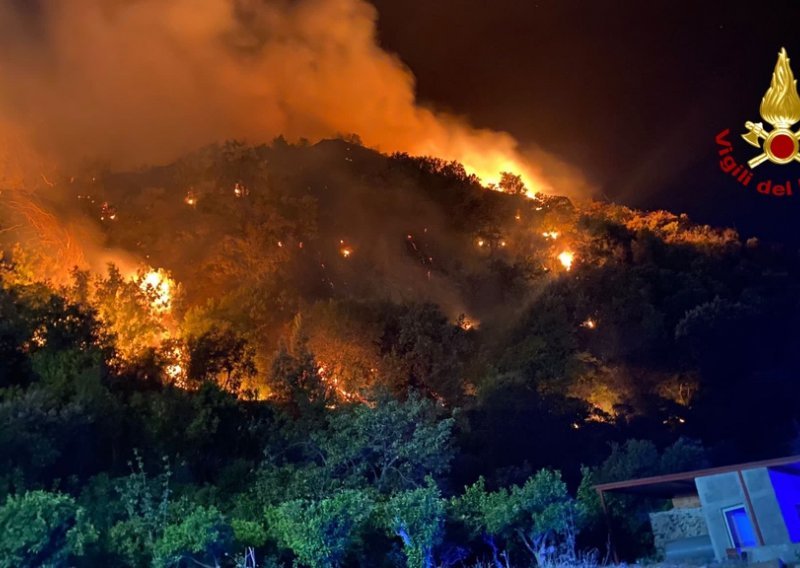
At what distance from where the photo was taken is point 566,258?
46562mm

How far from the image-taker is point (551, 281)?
43875 millimetres

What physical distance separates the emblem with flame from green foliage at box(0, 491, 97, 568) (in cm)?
2079

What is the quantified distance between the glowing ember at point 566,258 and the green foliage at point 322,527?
31621mm

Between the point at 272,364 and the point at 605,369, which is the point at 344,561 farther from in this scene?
the point at 605,369

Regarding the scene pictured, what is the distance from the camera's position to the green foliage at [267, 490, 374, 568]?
15797mm

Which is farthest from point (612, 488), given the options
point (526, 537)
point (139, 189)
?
point (139, 189)

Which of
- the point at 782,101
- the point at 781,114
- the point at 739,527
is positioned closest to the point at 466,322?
the point at 781,114

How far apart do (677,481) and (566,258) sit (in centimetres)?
2845

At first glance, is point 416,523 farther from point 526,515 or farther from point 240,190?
point 240,190

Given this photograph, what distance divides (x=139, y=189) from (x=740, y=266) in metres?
37.5

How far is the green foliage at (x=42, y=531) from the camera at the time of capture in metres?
14.1

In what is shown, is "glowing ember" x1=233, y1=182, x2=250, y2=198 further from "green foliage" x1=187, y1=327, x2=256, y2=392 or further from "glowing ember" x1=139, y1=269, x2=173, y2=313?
"green foliage" x1=187, y1=327, x2=256, y2=392

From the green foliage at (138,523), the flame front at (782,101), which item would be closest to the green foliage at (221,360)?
the green foliage at (138,523)

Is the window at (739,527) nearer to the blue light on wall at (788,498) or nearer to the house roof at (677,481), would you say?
the blue light on wall at (788,498)
